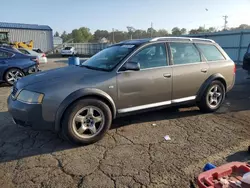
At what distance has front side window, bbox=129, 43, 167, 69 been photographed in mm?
3932

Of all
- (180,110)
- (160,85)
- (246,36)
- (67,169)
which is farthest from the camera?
(246,36)

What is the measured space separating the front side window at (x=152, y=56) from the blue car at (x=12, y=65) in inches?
251

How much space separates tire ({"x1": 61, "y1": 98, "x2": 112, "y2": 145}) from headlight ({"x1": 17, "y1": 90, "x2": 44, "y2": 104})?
0.44 m

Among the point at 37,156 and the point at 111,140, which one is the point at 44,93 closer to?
the point at 37,156

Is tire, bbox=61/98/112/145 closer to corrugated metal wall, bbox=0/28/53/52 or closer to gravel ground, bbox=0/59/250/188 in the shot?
gravel ground, bbox=0/59/250/188

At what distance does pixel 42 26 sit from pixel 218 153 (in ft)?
129

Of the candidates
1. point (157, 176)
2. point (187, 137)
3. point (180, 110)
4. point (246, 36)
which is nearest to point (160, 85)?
point (187, 137)

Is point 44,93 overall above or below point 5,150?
above

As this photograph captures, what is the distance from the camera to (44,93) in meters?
3.14

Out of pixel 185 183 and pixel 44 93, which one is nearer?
pixel 185 183

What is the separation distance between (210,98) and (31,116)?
12.3ft

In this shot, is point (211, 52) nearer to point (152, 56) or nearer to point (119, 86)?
point (152, 56)

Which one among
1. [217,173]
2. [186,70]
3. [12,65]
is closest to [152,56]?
[186,70]

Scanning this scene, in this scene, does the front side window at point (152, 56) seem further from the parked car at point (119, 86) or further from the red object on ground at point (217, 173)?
the red object on ground at point (217, 173)
